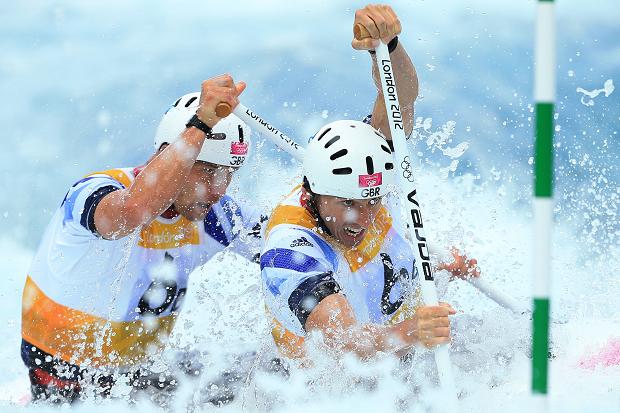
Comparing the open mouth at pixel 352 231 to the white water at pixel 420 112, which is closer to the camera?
the open mouth at pixel 352 231

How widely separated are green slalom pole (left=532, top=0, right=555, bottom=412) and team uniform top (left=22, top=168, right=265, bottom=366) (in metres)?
2.45

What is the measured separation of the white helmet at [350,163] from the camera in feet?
12.7

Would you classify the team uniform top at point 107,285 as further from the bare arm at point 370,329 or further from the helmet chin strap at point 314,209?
the bare arm at point 370,329

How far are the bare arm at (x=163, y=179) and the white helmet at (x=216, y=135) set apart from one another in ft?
0.98

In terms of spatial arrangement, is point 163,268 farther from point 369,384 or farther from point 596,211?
point 596,211

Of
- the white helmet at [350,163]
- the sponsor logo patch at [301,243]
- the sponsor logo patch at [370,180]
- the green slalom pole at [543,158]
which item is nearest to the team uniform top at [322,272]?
the sponsor logo patch at [301,243]

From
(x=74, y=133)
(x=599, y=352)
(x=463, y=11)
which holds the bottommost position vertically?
(x=599, y=352)

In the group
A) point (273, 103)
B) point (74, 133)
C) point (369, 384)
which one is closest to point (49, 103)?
point (74, 133)

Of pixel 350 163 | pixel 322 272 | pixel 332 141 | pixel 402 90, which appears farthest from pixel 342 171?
pixel 402 90

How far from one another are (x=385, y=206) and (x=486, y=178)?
18.1ft

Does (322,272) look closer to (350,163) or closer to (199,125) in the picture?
(350,163)

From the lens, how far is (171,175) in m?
3.81

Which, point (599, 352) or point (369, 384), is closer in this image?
point (369, 384)

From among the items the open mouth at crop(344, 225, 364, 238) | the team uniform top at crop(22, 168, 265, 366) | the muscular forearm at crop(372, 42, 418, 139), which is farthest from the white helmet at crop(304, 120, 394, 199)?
the team uniform top at crop(22, 168, 265, 366)
